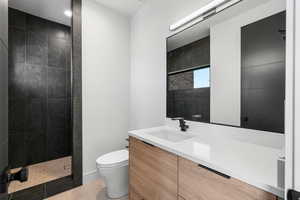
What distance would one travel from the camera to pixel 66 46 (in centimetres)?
257

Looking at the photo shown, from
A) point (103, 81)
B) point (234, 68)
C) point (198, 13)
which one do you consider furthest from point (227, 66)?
point (103, 81)

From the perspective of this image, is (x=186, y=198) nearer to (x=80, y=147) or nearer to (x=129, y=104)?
(x=80, y=147)

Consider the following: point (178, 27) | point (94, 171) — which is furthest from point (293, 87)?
point (94, 171)

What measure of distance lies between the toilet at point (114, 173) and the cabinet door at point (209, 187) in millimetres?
913

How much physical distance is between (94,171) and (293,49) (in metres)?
2.36

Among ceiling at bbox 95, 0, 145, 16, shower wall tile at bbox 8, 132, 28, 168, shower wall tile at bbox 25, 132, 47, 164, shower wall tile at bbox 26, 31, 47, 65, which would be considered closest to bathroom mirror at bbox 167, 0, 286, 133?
ceiling at bbox 95, 0, 145, 16

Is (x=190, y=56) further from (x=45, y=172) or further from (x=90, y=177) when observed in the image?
(x=45, y=172)

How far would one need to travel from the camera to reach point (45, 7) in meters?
2.20

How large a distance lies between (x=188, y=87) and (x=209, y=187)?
1061 millimetres

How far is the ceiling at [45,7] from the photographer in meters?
2.09

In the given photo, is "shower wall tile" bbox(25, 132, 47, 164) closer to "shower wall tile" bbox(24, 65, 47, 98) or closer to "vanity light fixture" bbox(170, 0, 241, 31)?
"shower wall tile" bbox(24, 65, 47, 98)

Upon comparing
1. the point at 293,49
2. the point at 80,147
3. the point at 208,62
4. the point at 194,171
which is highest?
the point at 208,62

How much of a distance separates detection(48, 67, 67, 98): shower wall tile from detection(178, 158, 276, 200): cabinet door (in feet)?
8.04

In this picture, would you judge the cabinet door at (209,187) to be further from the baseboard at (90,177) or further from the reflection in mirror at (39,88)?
the reflection in mirror at (39,88)
